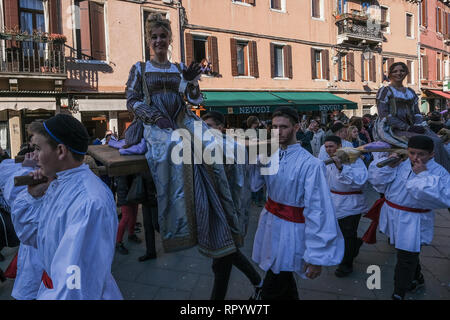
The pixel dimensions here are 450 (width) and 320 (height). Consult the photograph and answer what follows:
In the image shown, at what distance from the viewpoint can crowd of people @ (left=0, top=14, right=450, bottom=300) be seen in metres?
1.71

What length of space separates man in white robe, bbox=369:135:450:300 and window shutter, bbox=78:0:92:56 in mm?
11292

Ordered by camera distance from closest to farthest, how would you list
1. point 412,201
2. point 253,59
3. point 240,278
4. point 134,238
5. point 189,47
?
point 412,201 < point 240,278 < point 134,238 < point 189,47 < point 253,59

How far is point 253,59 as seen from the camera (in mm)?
16000

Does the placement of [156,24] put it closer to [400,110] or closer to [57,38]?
[400,110]

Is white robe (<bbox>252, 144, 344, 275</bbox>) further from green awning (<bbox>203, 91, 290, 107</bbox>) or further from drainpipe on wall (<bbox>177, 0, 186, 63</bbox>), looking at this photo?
drainpipe on wall (<bbox>177, 0, 186, 63</bbox>)

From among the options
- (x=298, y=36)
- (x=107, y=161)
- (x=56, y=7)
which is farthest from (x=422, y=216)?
(x=298, y=36)

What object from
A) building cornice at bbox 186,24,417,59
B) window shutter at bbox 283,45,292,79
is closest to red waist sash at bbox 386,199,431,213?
building cornice at bbox 186,24,417,59

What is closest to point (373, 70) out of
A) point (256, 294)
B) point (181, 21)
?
point (181, 21)

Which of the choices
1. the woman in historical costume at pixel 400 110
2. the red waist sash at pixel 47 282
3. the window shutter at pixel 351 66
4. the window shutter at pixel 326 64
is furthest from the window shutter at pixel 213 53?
the red waist sash at pixel 47 282

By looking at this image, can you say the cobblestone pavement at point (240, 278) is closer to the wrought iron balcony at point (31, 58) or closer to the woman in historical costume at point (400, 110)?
the woman in historical costume at point (400, 110)

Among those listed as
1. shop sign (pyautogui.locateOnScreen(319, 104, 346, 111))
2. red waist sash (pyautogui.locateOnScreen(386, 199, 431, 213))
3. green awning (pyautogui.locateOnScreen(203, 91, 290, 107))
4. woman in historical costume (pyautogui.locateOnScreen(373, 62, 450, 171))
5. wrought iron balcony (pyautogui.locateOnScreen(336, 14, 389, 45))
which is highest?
wrought iron balcony (pyautogui.locateOnScreen(336, 14, 389, 45))

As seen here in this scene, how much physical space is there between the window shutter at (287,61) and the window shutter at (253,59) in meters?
1.83

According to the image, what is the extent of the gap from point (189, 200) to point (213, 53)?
13.1m
